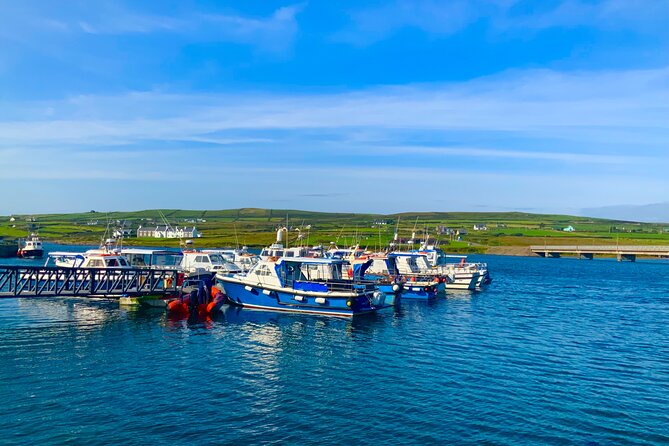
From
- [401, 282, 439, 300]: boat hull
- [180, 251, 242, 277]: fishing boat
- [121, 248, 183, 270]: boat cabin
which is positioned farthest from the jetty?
[121, 248, 183, 270]: boat cabin

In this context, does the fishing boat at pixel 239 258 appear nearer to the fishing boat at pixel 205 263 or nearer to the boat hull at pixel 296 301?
the fishing boat at pixel 205 263

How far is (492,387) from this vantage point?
92.9ft

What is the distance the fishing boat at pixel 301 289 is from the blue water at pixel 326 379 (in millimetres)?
1721

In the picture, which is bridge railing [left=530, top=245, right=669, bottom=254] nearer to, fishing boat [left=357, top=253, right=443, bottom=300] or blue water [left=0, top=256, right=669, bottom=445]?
fishing boat [left=357, top=253, right=443, bottom=300]

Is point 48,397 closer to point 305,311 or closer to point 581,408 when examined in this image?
point 581,408

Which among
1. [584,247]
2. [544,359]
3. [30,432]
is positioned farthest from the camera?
[584,247]

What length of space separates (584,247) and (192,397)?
180 meters

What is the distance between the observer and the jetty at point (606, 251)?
17138 centimetres

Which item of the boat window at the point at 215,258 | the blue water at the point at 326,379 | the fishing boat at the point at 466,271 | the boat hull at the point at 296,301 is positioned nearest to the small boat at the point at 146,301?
the blue water at the point at 326,379

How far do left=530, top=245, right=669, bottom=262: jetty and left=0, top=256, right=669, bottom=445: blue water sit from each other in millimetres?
135588

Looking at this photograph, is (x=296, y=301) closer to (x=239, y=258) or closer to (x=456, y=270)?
(x=239, y=258)

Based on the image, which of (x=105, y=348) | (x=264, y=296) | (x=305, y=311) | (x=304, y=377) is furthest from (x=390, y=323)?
(x=105, y=348)

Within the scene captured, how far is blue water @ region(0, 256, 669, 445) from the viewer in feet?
73.1

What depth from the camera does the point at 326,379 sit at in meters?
29.7
